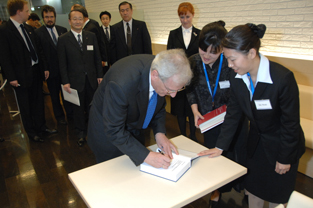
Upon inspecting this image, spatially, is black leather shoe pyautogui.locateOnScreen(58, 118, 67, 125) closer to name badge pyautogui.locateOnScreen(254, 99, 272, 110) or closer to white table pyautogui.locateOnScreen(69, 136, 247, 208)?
white table pyautogui.locateOnScreen(69, 136, 247, 208)

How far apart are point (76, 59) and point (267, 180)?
103 inches

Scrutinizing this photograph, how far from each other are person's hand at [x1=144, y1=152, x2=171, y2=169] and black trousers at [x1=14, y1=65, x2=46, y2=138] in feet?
8.35

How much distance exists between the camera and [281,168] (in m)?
1.42

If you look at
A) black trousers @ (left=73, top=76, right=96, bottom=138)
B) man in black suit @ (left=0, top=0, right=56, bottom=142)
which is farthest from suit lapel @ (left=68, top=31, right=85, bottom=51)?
man in black suit @ (left=0, top=0, right=56, bottom=142)

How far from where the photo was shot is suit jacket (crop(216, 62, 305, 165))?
1.28 metres

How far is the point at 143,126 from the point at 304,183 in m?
1.88

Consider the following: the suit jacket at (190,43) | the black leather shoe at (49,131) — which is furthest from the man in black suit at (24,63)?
the suit jacket at (190,43)

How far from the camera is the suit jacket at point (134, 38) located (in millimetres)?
4076

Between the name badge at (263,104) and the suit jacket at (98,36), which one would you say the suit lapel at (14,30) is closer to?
the suit jacket at (98,36)

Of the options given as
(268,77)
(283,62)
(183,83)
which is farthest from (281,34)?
(183,83)

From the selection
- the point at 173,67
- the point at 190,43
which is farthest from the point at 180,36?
the point at 173,67

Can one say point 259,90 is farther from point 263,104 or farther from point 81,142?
point 81,142

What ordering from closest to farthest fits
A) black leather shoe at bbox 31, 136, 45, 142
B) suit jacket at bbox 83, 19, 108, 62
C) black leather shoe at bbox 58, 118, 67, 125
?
black leather shoe at bbox 31, 136, 45, 142
suit jacket at bbox 83, 19, 108, 62
black leather shoe at bbox 58, 118, 67, 125

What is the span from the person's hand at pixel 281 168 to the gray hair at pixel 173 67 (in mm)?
793
